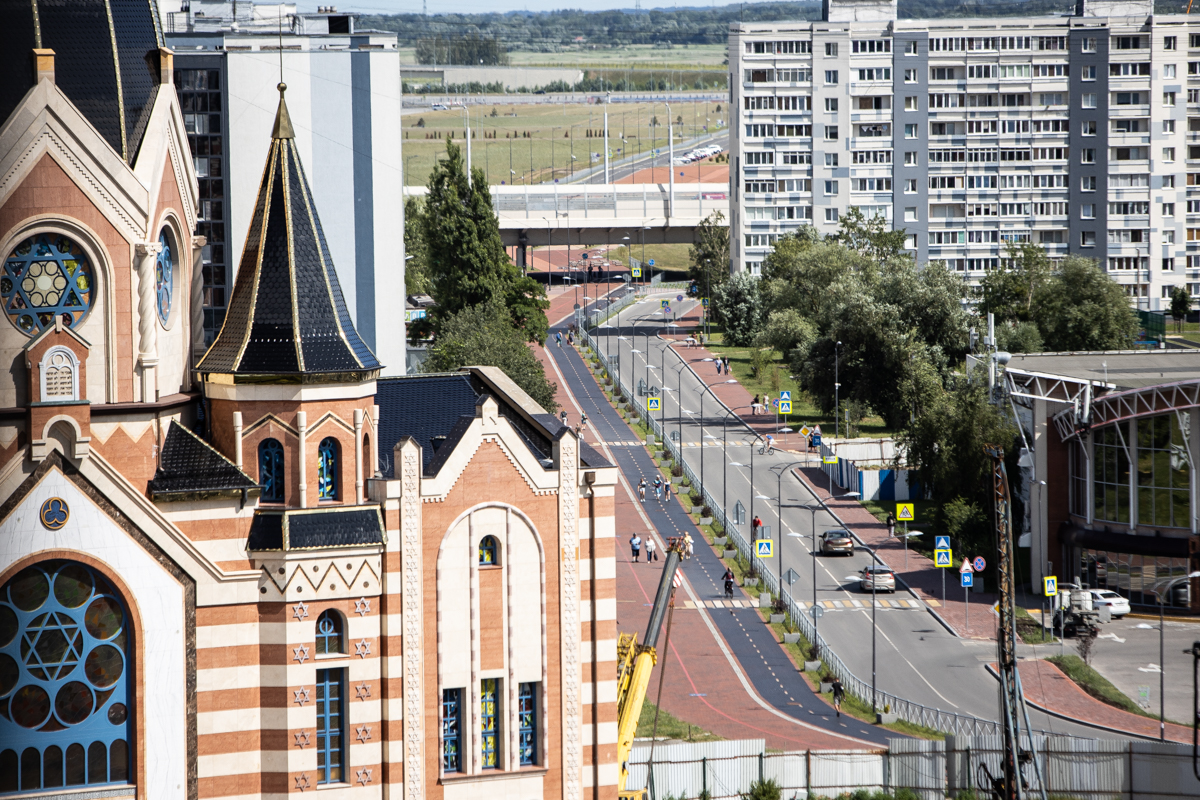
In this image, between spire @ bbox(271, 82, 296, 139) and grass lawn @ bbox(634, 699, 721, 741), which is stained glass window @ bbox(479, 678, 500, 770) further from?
grass lawn @ bbox(634, 699, 721, 741)

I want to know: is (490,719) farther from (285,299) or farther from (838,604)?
(838,604)

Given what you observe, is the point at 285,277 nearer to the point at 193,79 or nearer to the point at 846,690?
the point at 846,690

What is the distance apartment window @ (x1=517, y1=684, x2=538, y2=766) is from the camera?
177 feet

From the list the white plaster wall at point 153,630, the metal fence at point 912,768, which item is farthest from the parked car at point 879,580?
the white plaster wall at point 153,630

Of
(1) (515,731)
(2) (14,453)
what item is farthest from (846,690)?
(2) (14,453)

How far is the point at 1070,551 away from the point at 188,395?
245ft

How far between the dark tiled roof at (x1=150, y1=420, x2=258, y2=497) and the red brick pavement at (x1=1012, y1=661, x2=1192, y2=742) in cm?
5469

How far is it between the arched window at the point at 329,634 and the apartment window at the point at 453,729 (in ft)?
12.6

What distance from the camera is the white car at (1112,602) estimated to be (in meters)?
107

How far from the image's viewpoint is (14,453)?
4647cm

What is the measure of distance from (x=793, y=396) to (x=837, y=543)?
54.4 m

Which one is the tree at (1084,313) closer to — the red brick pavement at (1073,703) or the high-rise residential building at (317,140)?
the high-rise residential building at (317,140)

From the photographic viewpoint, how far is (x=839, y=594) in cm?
11450

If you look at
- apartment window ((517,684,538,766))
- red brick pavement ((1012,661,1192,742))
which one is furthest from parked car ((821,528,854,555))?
apartment window ((517,684,538,766))
